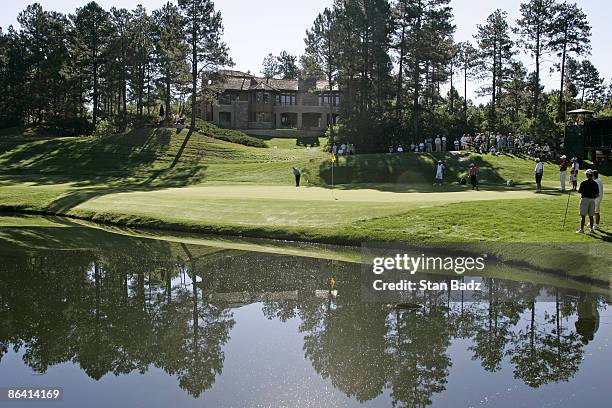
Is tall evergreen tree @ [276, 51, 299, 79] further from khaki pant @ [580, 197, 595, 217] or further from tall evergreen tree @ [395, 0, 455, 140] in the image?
khaki pant @ [580, 197, 595, 217]

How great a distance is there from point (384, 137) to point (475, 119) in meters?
14.3

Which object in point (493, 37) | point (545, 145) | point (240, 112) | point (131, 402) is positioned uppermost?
point (493, 37)

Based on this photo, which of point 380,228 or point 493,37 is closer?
point 380,228

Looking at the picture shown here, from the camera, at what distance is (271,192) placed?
37.3 m

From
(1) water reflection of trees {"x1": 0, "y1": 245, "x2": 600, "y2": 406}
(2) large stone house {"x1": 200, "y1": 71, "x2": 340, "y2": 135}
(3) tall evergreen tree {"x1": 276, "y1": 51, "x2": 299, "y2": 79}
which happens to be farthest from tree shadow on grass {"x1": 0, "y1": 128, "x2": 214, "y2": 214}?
(3) tall evergreen tree {"x1": 276, "y1": 51, "x2": 299, "y2": 79}

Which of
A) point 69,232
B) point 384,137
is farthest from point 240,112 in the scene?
point 69,232

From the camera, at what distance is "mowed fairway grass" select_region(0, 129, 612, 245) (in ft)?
77.0

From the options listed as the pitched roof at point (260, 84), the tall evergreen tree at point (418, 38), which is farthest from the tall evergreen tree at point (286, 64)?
the tall evergreen tree at point (418, 38)

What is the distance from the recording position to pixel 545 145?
5134cm

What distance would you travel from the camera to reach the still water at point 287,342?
9.99 metres

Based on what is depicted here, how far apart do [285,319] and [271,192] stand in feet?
76.9

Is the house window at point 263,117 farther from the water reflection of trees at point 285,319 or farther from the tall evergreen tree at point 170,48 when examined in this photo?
the water reflection of trees at point 285,319

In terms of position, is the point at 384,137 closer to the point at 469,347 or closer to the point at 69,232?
the point at 69,232

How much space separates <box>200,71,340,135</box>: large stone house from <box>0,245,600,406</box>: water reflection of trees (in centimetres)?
7274
